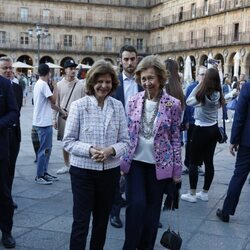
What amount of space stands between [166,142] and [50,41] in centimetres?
4950

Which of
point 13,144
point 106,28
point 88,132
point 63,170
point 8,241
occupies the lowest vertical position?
point 63,170

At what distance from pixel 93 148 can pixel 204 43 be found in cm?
4243

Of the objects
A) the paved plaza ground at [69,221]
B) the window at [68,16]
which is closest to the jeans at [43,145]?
the paved plaza ground at [69,221]

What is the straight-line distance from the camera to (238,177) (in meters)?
4.95

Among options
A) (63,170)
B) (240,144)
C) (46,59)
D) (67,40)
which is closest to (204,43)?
(67,40)

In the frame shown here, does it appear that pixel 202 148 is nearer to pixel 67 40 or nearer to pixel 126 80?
pixel 126 80

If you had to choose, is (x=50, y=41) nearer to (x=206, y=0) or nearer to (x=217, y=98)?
(x=206, y=0)

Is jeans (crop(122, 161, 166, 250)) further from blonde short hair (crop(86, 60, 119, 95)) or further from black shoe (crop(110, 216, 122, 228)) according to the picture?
black shoe (crop(110, 216, 122, 228))

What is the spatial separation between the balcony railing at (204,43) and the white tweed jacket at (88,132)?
122 feet

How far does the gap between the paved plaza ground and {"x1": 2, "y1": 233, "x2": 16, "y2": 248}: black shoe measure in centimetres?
6

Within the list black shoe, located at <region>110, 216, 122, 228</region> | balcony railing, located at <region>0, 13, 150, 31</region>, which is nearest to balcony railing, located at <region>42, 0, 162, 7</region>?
balcony railing, located at <region>0, 13, 150, 31</region>

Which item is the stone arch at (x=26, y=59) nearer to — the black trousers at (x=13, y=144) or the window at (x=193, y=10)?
the window at (x=193, y=10)

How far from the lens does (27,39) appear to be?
166 ft

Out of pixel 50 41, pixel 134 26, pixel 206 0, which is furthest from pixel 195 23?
pixel 50 41
